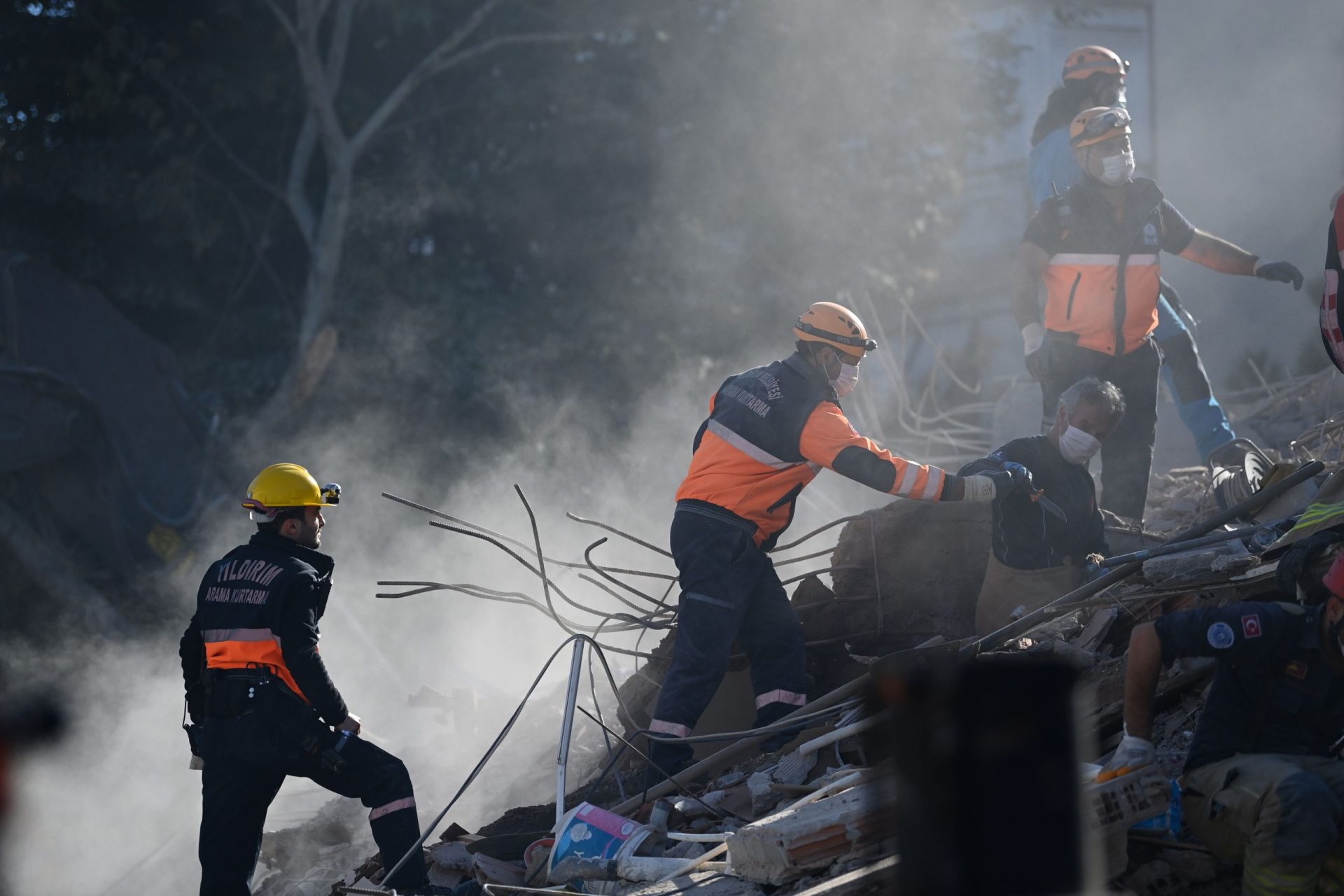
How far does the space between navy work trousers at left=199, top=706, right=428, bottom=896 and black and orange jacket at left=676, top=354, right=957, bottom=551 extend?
65.5 inches

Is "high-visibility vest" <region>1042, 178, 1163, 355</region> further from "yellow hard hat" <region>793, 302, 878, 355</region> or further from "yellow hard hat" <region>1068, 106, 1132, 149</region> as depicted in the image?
"yellow hard hat" <region>793, 302, 878, 355</region>

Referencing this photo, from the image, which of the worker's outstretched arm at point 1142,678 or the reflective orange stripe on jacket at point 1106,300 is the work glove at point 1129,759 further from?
the reflective orange stripe on jacket at point 1106,300

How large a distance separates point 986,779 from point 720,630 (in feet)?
11.6

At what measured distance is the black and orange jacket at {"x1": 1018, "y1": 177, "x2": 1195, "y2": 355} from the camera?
6.12m

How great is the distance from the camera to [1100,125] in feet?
19.8

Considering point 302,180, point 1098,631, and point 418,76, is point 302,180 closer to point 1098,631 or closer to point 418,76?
point 418,76

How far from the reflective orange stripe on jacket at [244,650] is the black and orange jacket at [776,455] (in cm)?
174

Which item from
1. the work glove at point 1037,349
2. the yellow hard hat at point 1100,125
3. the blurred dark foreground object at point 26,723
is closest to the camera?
the yellow hard hat at point 1100,125

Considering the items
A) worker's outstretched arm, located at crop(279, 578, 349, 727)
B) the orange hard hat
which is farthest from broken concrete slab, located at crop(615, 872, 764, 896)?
the orange hard hat

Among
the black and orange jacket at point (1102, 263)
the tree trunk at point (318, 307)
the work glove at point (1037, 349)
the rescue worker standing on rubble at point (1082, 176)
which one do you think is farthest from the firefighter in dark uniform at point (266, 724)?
the tree trunk at point (318, 307)

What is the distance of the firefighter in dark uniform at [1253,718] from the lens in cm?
310

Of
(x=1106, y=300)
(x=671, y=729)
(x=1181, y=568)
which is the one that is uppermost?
(x=1106, y=300)

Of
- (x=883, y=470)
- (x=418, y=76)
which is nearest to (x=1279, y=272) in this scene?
(x=883, y=470)

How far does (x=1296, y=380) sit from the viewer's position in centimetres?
918
